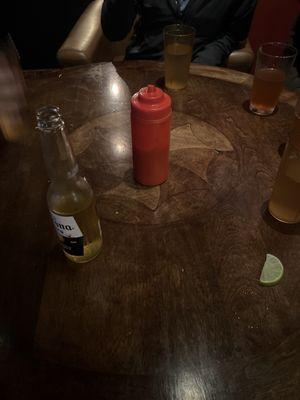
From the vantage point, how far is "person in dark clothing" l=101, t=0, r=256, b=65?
1734 millimetres

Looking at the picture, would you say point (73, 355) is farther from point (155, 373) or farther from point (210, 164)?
point (210, 164)

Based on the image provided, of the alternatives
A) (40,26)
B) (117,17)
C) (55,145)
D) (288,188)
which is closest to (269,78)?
(288,188)

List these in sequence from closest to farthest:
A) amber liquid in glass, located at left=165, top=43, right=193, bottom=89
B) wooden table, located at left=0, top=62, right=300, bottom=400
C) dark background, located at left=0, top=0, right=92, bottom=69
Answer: wooden table, located at left=0, top=62, right=300, bottom=400 < amber liquid in glass, located at left=165, top=43, right=193, bottom=89 < dark background, located at left=0, top=0, right=92, bottom=69

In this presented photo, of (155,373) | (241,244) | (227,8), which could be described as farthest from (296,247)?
(227,8)

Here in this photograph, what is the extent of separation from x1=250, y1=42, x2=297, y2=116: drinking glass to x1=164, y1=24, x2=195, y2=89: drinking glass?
10.4 inches

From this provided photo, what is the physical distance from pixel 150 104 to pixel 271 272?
44 centimetres

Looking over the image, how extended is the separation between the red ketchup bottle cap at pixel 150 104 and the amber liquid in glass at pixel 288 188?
11.5 inches

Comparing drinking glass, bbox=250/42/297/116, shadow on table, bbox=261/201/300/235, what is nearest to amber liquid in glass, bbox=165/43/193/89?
drinking glass, bbox=250/42/297/116

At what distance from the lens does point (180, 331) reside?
0.57 meters

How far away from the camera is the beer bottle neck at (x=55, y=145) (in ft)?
1.83

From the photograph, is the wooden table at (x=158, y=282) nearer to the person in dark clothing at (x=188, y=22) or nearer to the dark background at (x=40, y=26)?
the person in dark clothing at (x=188, y=22)

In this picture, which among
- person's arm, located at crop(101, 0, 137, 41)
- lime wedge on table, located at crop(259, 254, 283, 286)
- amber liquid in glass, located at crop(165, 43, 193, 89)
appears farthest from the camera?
person's arm, located at crop(101, 0, 137, 41)

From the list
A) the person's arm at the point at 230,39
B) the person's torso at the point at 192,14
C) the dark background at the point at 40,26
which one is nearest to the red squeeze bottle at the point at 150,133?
the person's arm at the point at 230,39

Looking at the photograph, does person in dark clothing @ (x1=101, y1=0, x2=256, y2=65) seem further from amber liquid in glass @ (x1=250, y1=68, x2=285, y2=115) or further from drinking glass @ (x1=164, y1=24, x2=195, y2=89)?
amber liquid in glass @ (x1=250, y1=68, x2=285, y2=115)
